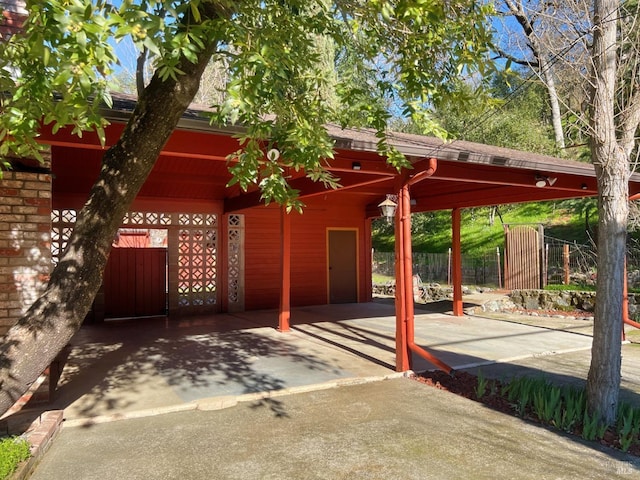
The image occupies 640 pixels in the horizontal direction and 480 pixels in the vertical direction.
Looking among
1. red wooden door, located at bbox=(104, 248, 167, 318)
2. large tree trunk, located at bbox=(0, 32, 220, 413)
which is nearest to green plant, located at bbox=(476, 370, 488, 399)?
large tree trunk, located at bbox=(0, 32, 220, 413)

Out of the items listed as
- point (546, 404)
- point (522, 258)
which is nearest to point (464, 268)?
point (522, 258)

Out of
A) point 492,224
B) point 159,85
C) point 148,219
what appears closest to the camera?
point 159,85

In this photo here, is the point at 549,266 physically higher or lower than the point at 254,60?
lower

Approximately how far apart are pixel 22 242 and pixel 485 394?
4.86 meters

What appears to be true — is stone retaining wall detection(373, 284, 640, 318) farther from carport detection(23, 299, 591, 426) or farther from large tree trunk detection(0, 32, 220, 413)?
large tree trunk detection(0, 32, 220, 413)

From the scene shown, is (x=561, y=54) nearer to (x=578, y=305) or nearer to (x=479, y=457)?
(x=479, y=457)

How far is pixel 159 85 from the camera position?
3086 millimetres

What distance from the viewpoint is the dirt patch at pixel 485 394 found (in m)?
3.80

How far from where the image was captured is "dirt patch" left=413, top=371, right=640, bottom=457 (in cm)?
380

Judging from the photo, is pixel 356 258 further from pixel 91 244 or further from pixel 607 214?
pixel 91 244

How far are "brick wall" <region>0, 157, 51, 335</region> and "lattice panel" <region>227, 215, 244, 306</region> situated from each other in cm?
679

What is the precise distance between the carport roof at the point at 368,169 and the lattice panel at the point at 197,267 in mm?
923

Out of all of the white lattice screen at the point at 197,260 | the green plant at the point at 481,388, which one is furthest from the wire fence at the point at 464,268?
the green plant at the point at 481,388

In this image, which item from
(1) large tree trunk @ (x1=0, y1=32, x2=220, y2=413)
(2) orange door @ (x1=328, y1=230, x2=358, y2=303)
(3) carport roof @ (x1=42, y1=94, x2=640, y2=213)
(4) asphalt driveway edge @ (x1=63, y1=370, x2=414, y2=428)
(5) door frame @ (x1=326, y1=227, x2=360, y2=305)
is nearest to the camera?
(1) large tree trunk @ (x1=0, y1=32, x2=220, y2=413)
